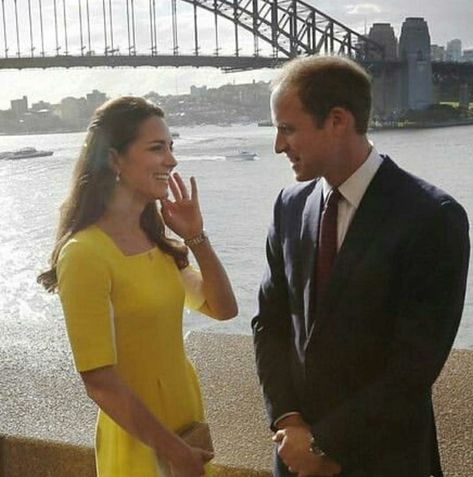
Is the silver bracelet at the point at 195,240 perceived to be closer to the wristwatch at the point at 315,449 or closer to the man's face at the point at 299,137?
the man's face at the point at 299,137

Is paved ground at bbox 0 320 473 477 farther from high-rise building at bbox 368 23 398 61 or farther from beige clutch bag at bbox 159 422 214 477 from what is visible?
high-rise building at bbox 368 23 398 61

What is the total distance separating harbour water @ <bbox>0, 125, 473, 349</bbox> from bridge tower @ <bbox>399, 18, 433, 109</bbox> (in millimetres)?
1229

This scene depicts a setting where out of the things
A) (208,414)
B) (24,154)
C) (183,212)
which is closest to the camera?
(183,212)

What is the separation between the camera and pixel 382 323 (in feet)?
3.39

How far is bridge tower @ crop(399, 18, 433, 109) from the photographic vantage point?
97.3ft

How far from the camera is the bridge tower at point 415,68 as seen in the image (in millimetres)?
29672

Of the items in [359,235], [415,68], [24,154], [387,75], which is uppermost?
[415,68]

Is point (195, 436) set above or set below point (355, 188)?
below

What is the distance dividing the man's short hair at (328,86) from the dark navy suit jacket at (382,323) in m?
0.09

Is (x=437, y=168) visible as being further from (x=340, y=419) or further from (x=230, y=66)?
(x=340, y=419)

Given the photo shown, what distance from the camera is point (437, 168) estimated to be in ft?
55.5

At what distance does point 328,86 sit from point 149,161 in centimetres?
24

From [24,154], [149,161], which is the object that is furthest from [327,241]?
[24,154]

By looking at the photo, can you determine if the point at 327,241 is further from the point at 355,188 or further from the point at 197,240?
the point at 197,240
